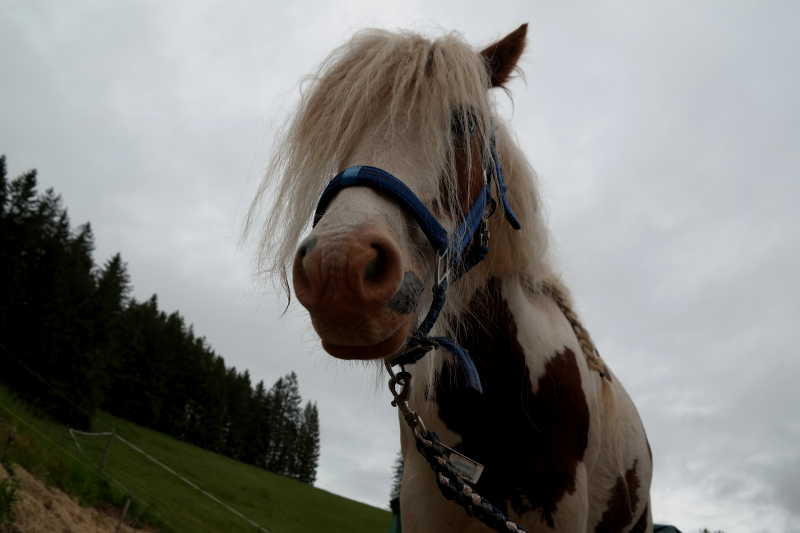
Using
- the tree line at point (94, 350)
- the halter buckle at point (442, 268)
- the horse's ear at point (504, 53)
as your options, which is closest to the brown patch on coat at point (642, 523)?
the halter buckle at point (442, 268)

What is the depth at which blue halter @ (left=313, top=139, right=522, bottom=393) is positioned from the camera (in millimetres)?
1609

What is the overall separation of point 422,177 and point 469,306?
780mm

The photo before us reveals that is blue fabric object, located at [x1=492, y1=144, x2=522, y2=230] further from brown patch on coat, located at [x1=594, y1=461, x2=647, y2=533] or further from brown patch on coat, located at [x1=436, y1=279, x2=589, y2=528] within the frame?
brown patch on coat, located at [x1=594, y1=461, x2=647, y2=533]

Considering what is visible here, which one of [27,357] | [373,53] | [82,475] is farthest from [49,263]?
[373,53]

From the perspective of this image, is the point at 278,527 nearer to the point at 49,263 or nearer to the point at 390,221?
the point at 49,263

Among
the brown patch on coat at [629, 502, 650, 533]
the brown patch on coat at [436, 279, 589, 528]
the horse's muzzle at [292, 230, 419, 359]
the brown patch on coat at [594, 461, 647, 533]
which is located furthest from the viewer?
the brown patch on coat at [629, 502, 650, 533]

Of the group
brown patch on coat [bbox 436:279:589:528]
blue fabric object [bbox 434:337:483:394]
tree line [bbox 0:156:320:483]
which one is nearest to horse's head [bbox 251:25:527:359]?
blue fabric object [bbox 434:337:483:394]

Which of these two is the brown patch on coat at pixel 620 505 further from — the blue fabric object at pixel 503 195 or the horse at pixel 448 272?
the blue fabric object at pixel 503 195

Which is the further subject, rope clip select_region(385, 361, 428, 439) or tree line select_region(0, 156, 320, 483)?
tree line select_region(0, 156, 320, 483)

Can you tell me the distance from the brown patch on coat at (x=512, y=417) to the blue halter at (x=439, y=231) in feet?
1.22

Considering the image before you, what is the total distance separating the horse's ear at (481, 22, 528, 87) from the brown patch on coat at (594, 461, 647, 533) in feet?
7.59

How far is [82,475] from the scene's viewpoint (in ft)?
35.6

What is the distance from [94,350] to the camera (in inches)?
1212

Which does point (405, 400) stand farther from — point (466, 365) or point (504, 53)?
point (504, 53)
